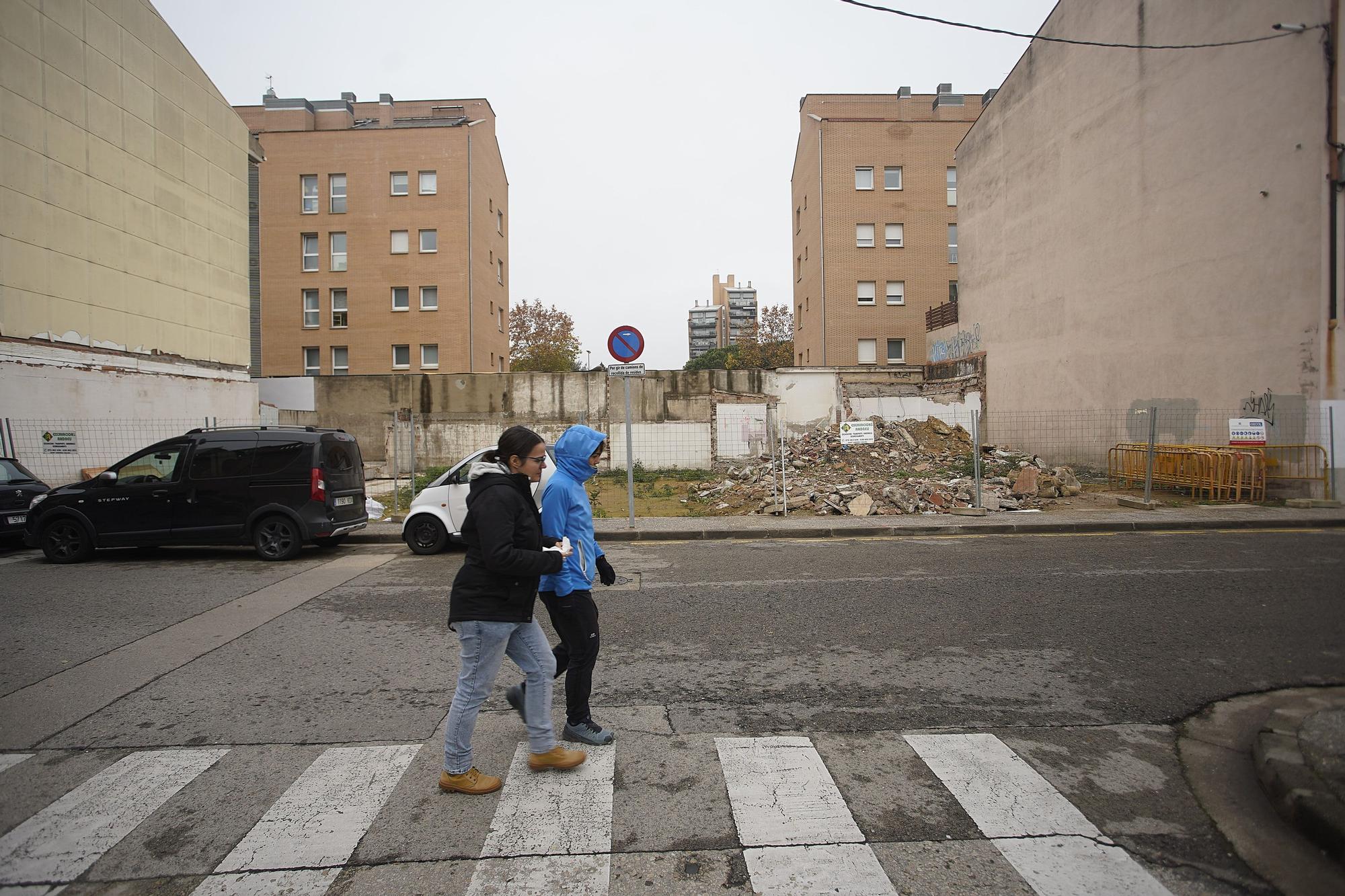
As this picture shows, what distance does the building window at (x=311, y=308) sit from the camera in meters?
33.7

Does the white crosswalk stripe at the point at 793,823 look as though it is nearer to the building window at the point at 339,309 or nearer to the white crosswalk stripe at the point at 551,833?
the white crosswalk stripe at the point at 551,833

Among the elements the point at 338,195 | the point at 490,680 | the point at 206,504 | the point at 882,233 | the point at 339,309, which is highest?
the point at 338,195

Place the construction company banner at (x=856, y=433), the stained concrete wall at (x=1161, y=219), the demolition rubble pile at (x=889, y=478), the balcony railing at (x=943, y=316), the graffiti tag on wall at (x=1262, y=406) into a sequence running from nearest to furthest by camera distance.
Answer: the stained concrete wall at (x=1161, y=219) → the demolition rubble pile at (x=889, y=478) → the graffiti tag on wall at (x=1262, y=406) → the construction company banner at (x=856, y=433) → the balcony railing at (x=943, y=316)

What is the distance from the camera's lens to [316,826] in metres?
3.12

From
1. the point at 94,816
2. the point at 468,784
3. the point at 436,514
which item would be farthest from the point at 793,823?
the point at 436,514

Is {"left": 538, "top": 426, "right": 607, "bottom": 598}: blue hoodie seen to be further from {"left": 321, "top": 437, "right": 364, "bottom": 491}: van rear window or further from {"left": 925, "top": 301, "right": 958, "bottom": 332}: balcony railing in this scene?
A: {"left": 925, "top": 301, "right": 958, "bottom": 332}: balcony railing

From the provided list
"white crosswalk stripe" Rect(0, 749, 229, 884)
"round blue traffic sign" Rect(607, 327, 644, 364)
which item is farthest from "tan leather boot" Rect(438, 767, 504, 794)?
"round blue traffic sign" Rect(607, 327, 644, 364)

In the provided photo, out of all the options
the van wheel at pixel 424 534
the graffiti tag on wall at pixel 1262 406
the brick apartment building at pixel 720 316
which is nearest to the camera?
the van wheel at pixel 424 534

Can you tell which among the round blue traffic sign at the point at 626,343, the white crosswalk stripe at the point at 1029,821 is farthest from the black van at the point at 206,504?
the white crosswalk stripe at the point at 1029,821

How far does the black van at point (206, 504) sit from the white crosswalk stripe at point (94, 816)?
6.62 metres

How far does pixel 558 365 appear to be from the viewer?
4731 cm

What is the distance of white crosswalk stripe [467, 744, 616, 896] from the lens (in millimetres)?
2701

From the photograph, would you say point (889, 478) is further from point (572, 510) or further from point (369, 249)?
point (369, 249)

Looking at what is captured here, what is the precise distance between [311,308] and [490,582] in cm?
3520
